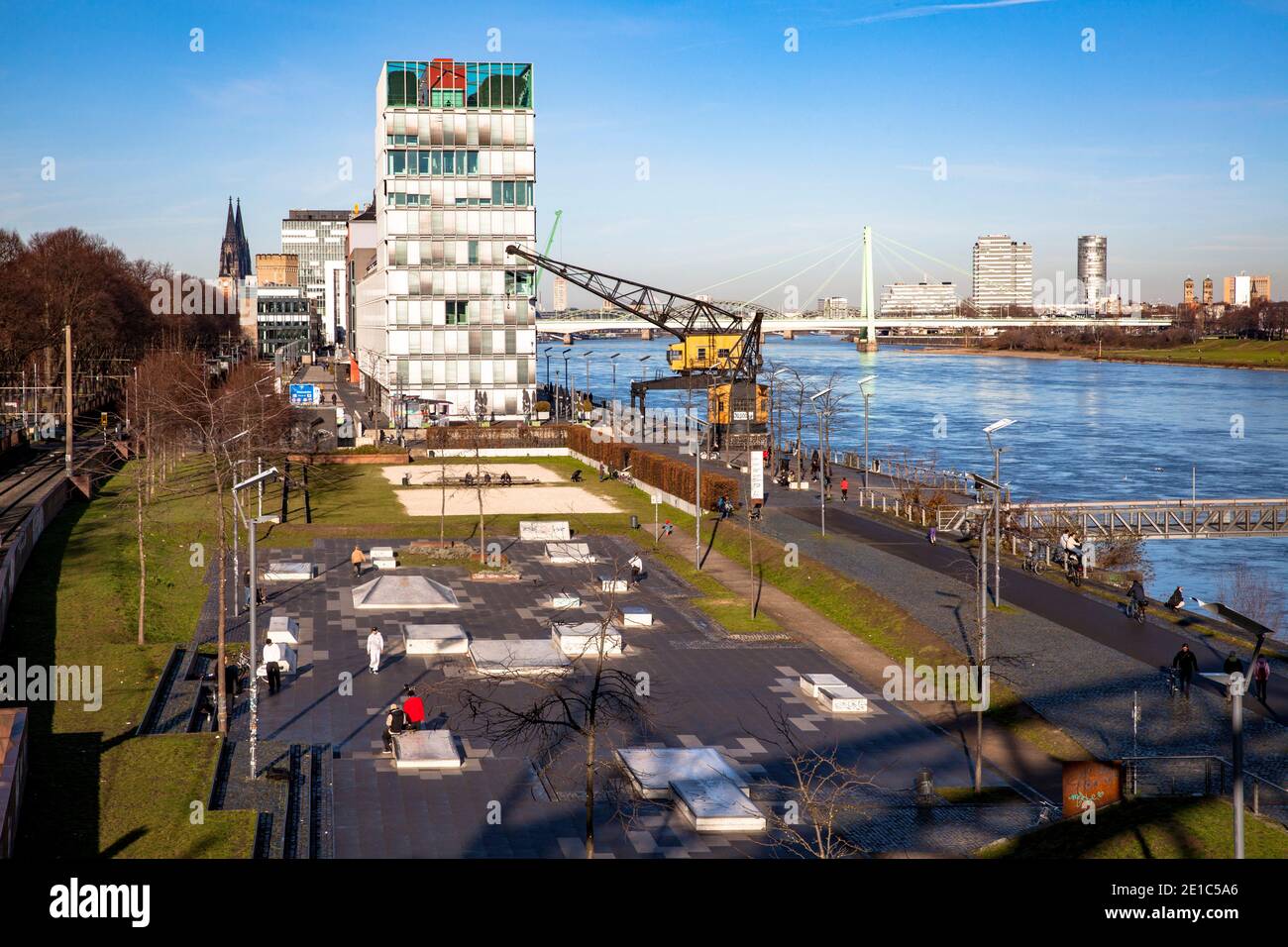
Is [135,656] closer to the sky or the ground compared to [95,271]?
closer to the ground

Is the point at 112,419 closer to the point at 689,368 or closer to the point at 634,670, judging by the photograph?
the point at 689,368

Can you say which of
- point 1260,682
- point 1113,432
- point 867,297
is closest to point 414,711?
point 1260,682

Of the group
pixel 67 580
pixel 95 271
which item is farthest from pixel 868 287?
pixel 67 580

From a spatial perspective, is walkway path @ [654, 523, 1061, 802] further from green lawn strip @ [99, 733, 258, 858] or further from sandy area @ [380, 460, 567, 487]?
sandy area @ [380, 460, 567, 487]

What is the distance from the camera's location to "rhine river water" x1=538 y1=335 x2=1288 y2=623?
52906mm

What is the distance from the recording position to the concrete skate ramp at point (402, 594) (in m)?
31.5

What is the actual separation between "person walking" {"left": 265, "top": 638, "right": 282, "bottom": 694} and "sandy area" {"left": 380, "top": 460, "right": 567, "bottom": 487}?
30.8 metres

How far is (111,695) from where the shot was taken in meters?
23.6

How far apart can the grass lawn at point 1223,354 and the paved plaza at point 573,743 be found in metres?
147

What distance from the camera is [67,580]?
3478 cm

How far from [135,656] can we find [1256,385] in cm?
13186

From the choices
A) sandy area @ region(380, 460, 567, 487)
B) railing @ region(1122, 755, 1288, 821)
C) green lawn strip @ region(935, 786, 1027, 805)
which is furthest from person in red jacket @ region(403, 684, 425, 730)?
sandy area @ region(380, 460, 567, 487)

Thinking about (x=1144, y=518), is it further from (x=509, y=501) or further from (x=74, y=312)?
(x=74, y=312)
